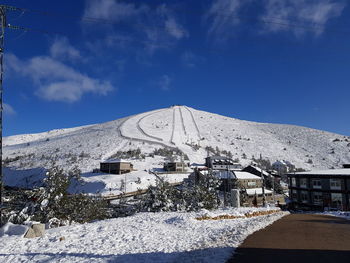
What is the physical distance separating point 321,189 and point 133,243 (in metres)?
39.8

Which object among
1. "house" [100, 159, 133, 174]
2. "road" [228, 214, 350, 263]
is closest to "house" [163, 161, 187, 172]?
"house" [100, 159, 133, 174]

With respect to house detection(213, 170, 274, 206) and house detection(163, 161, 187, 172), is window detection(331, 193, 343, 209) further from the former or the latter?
house detection(163, 161, 187, 172)

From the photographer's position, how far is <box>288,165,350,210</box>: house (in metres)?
38.9

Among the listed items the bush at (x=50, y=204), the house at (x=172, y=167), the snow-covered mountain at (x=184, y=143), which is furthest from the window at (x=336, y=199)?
the snow-covered mountain at (x=184, y=143)

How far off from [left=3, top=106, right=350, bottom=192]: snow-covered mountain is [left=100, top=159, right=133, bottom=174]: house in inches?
223

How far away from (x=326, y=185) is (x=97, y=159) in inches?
2420

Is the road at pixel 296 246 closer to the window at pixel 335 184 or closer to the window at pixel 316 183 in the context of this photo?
the window at pixel 335 184

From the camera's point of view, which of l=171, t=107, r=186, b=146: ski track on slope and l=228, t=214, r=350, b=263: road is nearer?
l=228, t=214, r=350, b=263: road

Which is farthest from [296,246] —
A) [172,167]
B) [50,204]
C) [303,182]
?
[172,167]

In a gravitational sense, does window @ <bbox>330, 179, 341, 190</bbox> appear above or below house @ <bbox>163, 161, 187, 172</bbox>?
below

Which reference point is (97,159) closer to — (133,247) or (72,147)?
(72,147)

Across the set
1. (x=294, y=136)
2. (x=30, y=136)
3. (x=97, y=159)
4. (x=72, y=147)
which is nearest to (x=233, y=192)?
(x=97, y=159)

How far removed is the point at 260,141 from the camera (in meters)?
125

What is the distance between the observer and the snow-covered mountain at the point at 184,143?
286 feet
